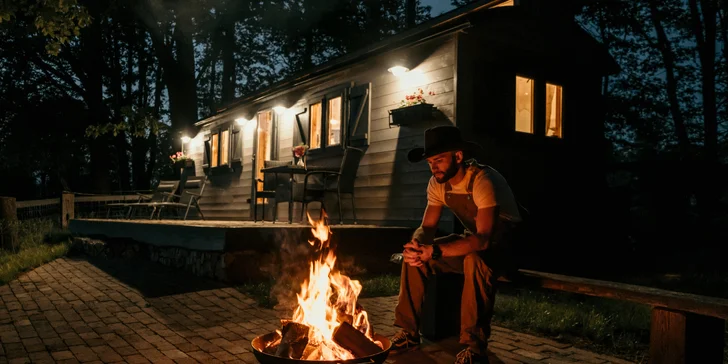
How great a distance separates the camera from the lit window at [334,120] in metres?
11.1

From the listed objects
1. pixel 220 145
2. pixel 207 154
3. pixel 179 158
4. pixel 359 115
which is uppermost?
pixel 359 115

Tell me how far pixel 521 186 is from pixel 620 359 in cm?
540

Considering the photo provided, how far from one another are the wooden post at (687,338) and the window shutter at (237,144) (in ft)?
40.0

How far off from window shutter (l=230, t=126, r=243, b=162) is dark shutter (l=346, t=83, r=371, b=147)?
492 cm

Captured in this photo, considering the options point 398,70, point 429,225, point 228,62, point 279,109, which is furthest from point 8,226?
point 228,62

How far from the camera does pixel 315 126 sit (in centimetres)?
1171

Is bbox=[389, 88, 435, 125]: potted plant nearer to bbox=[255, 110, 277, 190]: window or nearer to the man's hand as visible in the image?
the man's hand

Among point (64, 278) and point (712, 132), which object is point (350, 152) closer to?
point (64, 278)

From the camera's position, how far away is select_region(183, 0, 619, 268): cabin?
8.51 m

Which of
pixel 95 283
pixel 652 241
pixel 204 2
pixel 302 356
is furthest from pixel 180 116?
pixel 302 356

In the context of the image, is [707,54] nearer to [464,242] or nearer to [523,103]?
[523,103]

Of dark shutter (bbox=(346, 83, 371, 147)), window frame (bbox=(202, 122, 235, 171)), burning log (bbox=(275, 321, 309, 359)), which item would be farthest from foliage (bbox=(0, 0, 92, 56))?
burning log (bbox=(275, 321, 309, 359))

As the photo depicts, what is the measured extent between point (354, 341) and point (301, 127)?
882 cm

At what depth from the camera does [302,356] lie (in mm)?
3012
